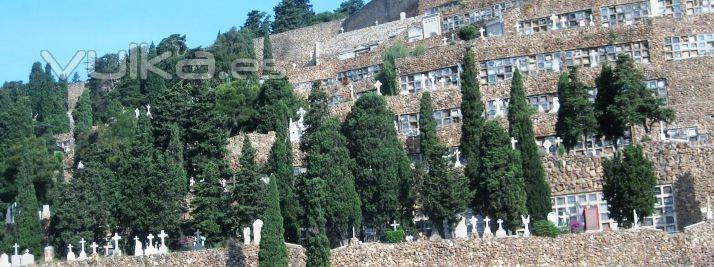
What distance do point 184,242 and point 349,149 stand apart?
7.79 metres

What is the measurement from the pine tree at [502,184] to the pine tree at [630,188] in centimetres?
332

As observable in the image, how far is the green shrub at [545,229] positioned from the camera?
183 feet

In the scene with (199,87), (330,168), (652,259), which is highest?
(199,87)

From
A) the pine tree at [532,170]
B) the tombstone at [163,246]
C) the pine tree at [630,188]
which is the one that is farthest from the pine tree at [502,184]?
the tombstone at [163,246]

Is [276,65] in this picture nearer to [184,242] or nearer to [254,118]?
[254,118]

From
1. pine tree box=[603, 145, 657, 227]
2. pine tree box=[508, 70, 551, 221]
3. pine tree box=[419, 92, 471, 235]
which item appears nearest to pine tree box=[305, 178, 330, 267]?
pine tree box=[419, 92, 471, 235]

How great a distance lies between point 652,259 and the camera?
54938 mm

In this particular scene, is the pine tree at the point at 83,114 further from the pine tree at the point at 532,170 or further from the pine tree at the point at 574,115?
the pine tree at the point at 532,170

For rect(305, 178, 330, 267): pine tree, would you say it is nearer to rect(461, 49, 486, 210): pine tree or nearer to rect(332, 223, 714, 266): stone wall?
rect(332, 223, 714, 266): stone wall

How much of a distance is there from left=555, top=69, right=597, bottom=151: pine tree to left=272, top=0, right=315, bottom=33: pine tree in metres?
58.2

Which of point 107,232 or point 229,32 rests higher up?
point 229,32

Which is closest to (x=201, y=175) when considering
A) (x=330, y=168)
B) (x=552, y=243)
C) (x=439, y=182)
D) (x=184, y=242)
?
(x=184, y=242)

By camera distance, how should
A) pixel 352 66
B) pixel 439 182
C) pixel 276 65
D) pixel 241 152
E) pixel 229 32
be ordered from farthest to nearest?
pixel 229 32, pixel 276 65, pixel 352 66, pixel 241 152, pixel 439 182

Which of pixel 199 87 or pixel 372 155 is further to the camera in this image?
pixel 199 87
